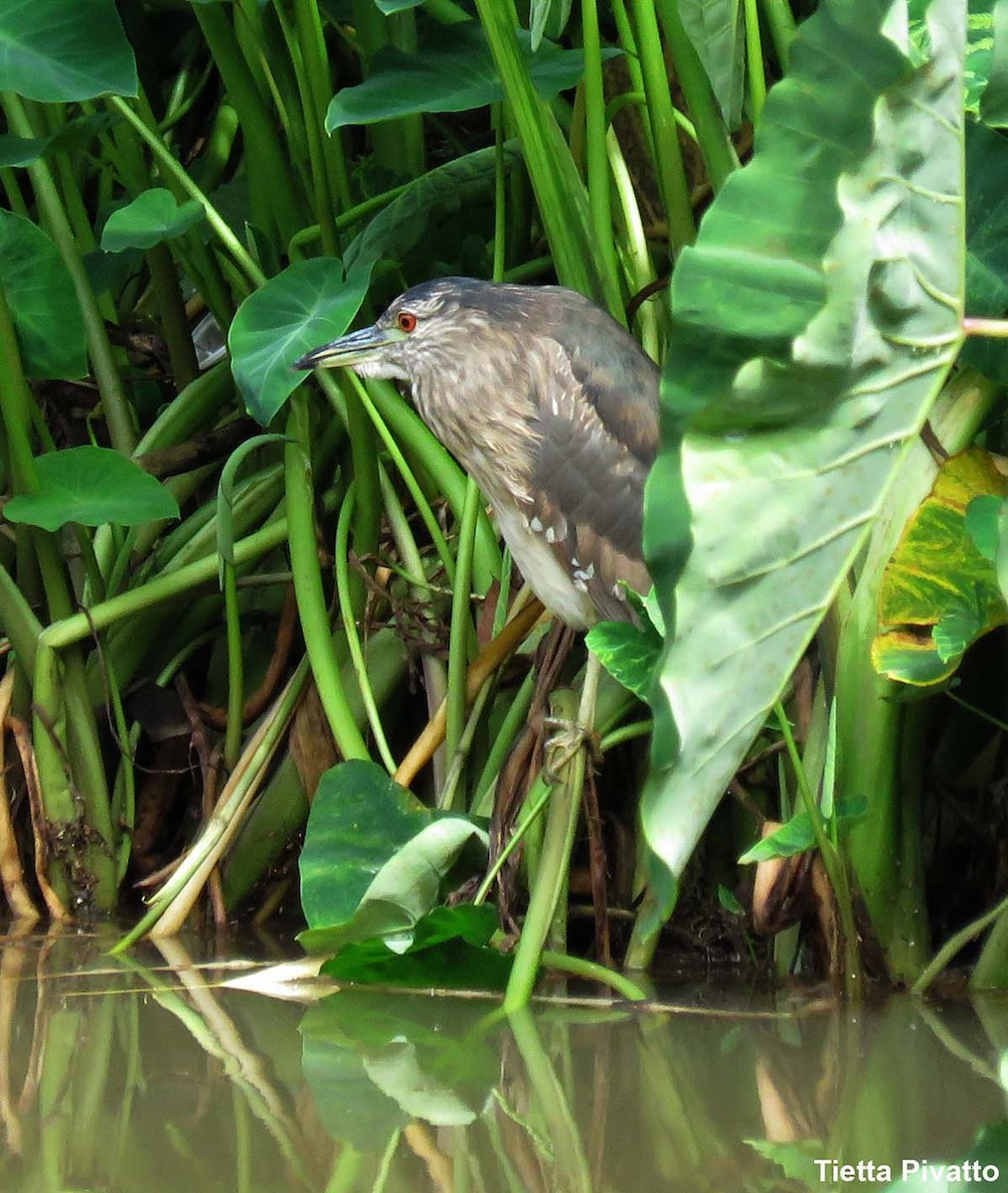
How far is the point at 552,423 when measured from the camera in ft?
8.39

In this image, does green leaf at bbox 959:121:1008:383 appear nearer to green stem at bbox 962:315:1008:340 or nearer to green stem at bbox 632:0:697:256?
green stem at bbox 632:0:697:256

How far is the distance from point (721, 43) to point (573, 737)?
0.96 m

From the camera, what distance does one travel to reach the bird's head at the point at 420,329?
2.65 metres

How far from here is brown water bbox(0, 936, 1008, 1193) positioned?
1.37m

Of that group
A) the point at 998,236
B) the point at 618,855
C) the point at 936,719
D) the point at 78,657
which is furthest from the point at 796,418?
the point at 78,657

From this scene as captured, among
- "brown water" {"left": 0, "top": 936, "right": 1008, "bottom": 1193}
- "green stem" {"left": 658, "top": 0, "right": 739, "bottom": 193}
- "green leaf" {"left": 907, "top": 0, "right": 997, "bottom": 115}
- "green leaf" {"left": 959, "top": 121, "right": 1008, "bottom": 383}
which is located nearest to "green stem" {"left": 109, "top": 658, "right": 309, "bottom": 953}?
"brown water" {"left": 0, "top": 936, "right": 1008, "bottom": 1193}

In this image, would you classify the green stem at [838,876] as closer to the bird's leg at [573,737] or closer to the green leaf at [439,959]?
the bird's leg at [573,737]

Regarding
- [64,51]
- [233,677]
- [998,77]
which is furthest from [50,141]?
[998,77]

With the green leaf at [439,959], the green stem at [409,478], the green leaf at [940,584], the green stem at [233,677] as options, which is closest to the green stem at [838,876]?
the green leaf at [940,584]

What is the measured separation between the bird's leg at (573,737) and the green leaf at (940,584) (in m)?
0.45

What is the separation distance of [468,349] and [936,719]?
0.97 meters

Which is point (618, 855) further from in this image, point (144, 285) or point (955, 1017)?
point (144, 285)

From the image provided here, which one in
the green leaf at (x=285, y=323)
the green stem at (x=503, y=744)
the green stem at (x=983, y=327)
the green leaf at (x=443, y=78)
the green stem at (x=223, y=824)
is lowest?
the green stem at (x=223, y=824)

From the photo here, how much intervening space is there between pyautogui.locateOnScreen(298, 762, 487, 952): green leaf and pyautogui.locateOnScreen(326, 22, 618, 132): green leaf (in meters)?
1.01
